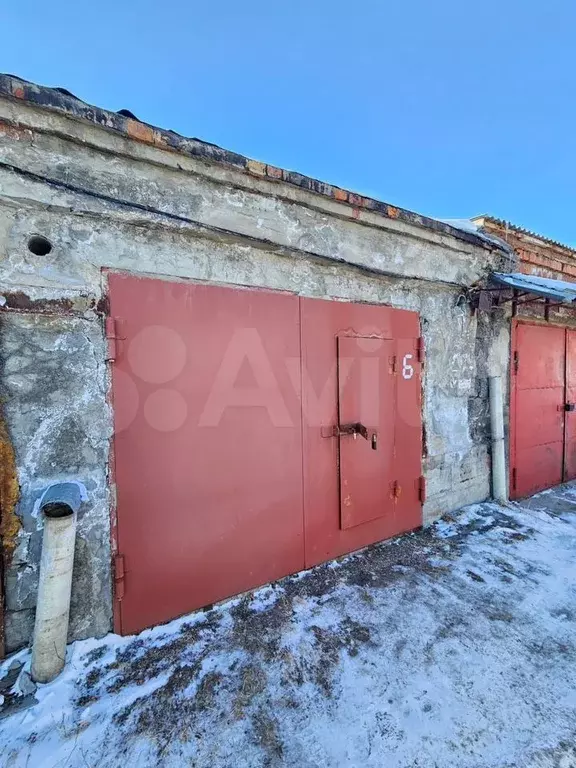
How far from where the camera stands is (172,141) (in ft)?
6.21

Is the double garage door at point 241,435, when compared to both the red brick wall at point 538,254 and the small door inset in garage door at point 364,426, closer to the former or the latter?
the small door inset in garage door at point 364,426

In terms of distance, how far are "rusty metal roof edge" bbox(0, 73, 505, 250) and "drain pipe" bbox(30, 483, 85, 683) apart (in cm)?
181

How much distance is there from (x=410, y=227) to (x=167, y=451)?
2.58 meters

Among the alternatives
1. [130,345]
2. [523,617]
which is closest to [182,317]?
[130,345]

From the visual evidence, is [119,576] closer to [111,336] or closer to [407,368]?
[111,336]

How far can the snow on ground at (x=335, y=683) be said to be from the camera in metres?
1.36

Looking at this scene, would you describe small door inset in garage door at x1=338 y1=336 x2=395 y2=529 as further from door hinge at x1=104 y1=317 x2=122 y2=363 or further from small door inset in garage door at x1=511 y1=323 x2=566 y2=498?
small door inset in garage door at x1=511 y1=323 x2=566 y2=498

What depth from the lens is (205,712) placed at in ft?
4.92

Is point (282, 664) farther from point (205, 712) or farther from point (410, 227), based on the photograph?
point (410, 227)

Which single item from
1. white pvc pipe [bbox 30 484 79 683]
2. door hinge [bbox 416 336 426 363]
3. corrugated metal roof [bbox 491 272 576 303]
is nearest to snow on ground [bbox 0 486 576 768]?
white pvc pipe [bbox 30 484 79 683]

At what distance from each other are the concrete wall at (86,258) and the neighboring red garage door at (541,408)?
2945 mm

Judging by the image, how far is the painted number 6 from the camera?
A: 299cm

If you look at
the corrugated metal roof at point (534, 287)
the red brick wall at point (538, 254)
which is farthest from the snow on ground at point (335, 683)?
the red brick wall at point (538, 254)

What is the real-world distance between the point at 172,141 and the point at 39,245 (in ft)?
2.91
